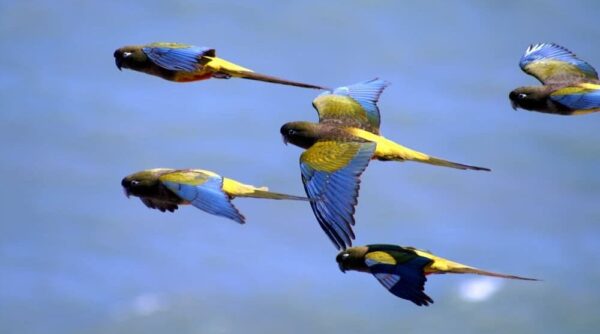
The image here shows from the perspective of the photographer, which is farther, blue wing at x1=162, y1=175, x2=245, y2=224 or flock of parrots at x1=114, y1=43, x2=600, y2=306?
flock of parrots at x1=114, y1=43, x2=600, y2=306

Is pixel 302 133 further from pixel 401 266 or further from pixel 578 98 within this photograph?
pixel 578 98

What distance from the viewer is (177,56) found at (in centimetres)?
1656

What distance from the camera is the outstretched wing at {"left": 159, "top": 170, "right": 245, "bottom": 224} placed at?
48.7ft

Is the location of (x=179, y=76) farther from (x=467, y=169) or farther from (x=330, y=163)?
(x=467, y=169)

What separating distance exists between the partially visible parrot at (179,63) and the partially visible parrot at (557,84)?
3386 mm

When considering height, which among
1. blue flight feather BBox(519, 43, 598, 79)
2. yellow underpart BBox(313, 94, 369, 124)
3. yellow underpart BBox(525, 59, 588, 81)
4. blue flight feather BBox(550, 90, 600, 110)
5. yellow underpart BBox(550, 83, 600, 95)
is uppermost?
blue flight feather BBox(519, 43, 598, 79)

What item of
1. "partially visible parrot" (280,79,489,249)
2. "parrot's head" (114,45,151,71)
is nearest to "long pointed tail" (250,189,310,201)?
"partially visible parrot" (280,79,489,249)

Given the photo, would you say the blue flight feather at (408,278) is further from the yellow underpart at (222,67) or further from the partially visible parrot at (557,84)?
the partially visible parrot at (557,84)

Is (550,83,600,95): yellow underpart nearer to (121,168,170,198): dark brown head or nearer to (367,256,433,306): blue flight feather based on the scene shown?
(367,256,433,306): blue flight feather

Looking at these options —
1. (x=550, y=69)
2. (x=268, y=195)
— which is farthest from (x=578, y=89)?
(x=268, y=195)

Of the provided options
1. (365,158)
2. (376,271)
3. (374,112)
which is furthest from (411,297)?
(374,112)

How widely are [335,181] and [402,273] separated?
125cm


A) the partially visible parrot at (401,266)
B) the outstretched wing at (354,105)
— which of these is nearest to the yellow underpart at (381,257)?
the partially visible parrot at (401,266)

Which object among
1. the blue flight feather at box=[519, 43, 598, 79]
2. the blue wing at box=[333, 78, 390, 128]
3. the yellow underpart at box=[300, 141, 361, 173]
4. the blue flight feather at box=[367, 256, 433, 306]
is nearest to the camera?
the blue flight feather at box=[367, 256, 433, 306]
